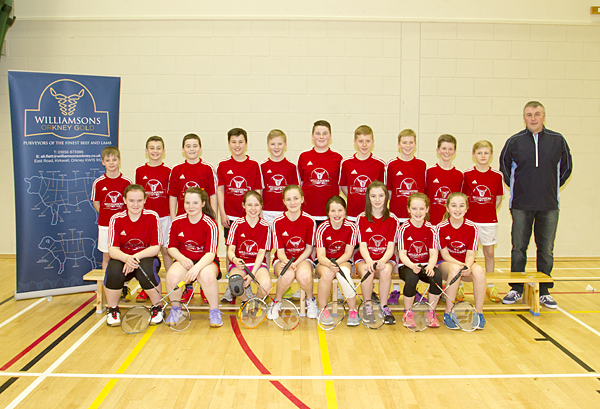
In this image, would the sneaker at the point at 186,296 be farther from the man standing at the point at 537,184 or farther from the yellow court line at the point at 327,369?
the man standing at the point at 537,184

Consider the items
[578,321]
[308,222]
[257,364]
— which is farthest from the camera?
[308,222]

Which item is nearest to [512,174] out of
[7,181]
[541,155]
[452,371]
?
[541,155]

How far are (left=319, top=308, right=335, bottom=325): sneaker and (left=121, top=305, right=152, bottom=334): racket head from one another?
2.03 meters

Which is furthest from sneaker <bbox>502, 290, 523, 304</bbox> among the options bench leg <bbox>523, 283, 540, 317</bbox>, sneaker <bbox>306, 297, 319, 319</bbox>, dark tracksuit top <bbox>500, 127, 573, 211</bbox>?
sneaker <bbox>306, 297, 319, 319</bbox>

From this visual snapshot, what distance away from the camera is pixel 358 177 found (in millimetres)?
6055

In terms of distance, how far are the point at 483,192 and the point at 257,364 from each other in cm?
382

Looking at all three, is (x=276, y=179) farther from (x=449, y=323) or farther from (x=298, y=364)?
(x=449, y=323)

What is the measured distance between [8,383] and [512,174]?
251 inches

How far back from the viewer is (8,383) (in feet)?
13.1

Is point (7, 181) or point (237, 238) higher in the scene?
point (7, 181)

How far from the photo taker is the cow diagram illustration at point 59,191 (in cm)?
631

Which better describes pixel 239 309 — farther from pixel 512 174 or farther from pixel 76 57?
pixel 76 57

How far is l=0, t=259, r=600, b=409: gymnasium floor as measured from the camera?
3.77m

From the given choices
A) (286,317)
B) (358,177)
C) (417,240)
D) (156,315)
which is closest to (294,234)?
(286,317)
